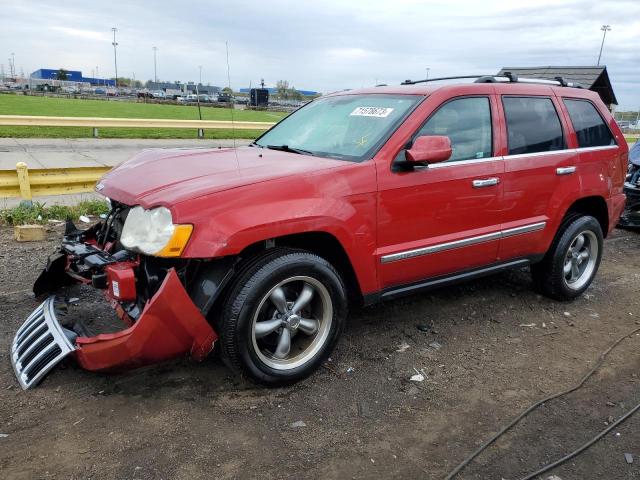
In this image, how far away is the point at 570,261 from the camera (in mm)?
5188

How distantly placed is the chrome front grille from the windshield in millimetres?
2000

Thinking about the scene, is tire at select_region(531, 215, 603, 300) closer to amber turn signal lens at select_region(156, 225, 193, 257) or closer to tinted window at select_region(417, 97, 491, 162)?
tinted window at select_region(417, 97, 491, 162)

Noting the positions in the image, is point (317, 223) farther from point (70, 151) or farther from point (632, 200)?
point (70, 151)

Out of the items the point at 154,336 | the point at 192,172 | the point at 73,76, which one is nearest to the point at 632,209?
the point at 192,172

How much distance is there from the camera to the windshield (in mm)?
3775

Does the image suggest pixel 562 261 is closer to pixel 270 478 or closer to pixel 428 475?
pixel 428 475

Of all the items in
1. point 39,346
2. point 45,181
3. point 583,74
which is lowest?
point 39,346

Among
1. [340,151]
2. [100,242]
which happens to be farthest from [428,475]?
[100,242]

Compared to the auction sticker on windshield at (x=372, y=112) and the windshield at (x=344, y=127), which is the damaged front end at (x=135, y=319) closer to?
the windshield at (x=344, y=127)

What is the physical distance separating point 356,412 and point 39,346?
1925mm

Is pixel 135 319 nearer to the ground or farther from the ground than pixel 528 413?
farther from the ground

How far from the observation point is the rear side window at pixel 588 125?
486cm

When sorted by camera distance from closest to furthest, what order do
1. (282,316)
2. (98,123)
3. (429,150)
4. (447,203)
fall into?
(282,316)
(429,150)
(447,203)
(98,123)

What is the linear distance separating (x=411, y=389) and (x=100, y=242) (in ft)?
7.66
